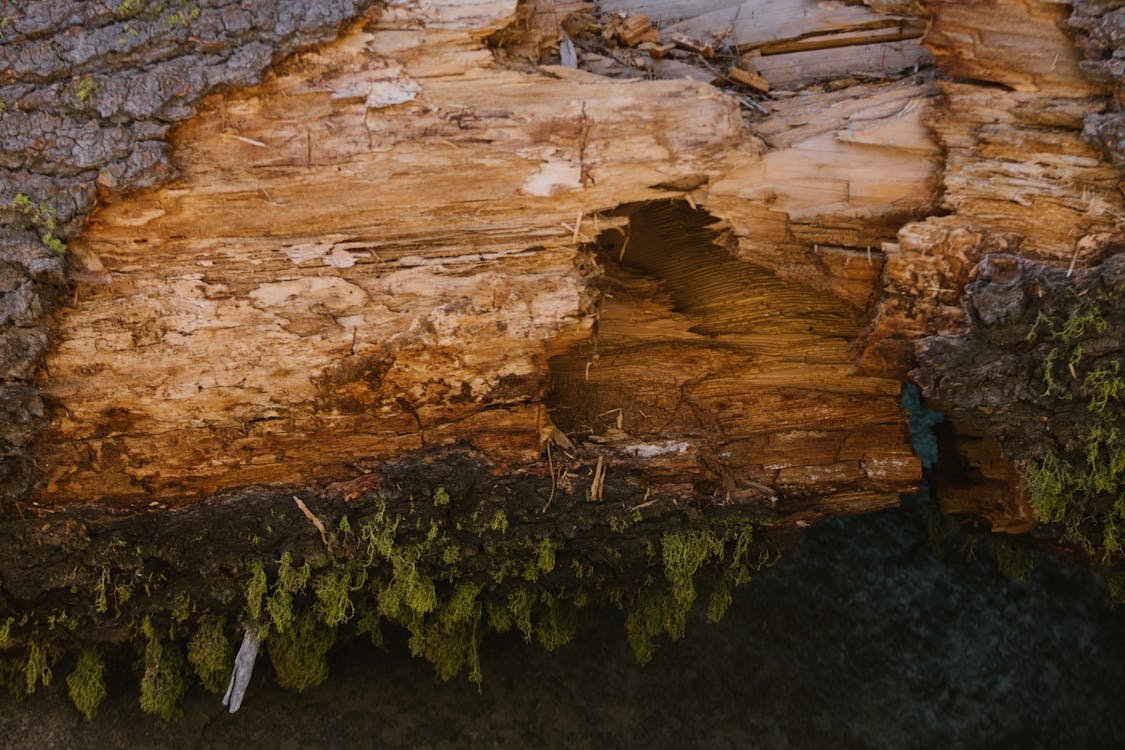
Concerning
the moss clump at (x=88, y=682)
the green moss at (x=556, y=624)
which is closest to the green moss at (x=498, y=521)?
the green moss at (x=556, y=624)

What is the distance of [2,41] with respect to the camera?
251 cm

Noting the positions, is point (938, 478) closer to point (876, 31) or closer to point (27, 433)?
point (876, 31)

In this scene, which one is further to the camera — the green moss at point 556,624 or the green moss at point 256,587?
the green moss at point 556,624

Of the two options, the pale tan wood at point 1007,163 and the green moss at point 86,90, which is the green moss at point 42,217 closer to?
the green moss at point 86,90

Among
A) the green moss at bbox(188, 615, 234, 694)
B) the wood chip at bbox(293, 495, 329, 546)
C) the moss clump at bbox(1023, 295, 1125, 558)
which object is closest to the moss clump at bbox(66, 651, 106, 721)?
the green moss at bbox(188, 615, 234, 694)

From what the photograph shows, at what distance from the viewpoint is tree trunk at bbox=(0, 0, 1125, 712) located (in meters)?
2.52

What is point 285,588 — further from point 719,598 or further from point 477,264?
point 719,598

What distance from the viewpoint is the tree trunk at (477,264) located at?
2518 mm

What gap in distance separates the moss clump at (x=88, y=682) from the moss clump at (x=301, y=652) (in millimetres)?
646

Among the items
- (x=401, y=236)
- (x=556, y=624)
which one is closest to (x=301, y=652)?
(x=556, y=624)

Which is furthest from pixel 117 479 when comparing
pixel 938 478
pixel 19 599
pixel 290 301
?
pixel 938 478

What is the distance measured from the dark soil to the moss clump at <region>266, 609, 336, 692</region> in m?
0.19

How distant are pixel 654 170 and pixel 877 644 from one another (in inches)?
116

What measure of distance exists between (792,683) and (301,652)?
2.31m
